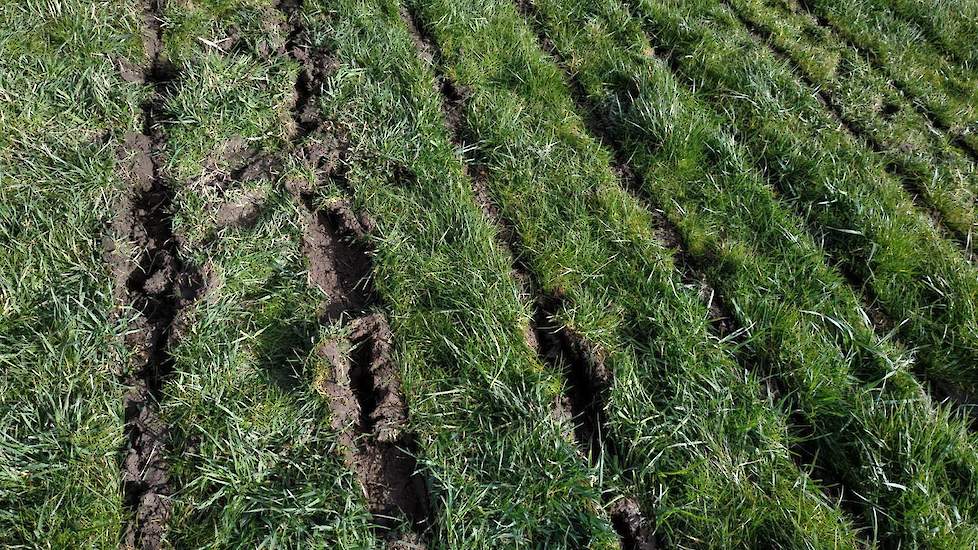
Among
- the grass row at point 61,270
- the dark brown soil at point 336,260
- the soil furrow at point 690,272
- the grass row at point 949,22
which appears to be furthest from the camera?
the grass row at point 949,22

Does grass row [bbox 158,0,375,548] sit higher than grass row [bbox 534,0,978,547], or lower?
lower

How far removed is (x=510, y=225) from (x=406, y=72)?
3.38ft

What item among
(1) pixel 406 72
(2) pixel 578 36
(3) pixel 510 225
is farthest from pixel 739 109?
(1) pixel 406 72

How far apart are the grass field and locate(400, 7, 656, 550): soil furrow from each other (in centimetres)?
1

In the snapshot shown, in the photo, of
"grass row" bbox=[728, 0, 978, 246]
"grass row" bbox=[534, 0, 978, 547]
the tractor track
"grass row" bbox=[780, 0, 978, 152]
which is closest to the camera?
"grass row" bbox=[534, 0, 978, 547]

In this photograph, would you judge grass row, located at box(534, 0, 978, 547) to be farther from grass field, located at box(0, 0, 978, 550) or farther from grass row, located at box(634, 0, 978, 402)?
grass row, located at box(634, 0, 978, 402)

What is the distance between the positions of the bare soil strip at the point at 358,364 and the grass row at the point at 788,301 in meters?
1.38

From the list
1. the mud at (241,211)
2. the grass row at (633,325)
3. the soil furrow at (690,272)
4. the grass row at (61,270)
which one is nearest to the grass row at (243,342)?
the mud at (241,211)

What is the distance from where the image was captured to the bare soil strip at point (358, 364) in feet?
6.95

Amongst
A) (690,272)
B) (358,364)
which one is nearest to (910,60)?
(690,272)

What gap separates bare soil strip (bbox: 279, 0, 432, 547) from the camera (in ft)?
6.95

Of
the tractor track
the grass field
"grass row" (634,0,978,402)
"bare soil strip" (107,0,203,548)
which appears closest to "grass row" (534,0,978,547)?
the grass field

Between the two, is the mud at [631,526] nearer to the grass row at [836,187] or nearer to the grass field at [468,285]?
the grass field at [468,285]

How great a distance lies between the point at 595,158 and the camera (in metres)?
3.06
